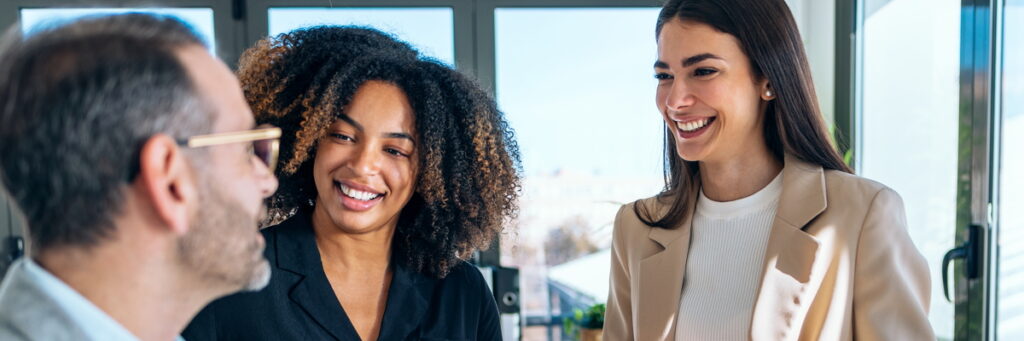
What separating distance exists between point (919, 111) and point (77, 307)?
301 cm

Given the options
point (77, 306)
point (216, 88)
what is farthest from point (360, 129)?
point (77, 306)

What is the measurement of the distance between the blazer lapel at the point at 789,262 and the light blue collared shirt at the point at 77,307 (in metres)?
1.09

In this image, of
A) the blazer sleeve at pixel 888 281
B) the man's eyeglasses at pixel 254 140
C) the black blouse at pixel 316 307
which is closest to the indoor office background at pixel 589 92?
the black blouse at pixel 316 307

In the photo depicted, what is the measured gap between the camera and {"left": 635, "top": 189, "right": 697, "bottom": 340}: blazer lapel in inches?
63.7

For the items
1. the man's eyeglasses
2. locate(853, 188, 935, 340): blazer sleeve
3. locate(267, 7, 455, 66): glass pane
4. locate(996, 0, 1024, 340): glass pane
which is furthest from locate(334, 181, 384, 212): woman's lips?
locate(267, 7, 455, 66): glass pane

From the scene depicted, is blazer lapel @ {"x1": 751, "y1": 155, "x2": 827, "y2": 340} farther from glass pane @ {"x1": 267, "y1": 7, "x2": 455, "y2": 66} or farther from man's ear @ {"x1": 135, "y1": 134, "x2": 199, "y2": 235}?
glass pane @ {"x1": 267, "y1": 7, "x2": 455, "y2": 66}

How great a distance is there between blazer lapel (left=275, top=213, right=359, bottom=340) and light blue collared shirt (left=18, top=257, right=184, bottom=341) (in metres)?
0.67

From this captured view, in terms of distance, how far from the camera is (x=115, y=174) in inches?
31.3

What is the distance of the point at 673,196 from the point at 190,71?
46.6 inches

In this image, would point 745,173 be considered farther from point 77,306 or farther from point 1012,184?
point 1012,184

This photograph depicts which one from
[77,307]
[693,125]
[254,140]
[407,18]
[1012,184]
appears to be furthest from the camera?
[407,18]

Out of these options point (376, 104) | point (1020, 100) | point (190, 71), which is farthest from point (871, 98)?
point (190, 71)

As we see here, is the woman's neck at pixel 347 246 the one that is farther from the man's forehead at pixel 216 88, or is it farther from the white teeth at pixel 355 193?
the man's forehead at pixel 216 88

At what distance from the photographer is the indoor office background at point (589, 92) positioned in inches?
122
